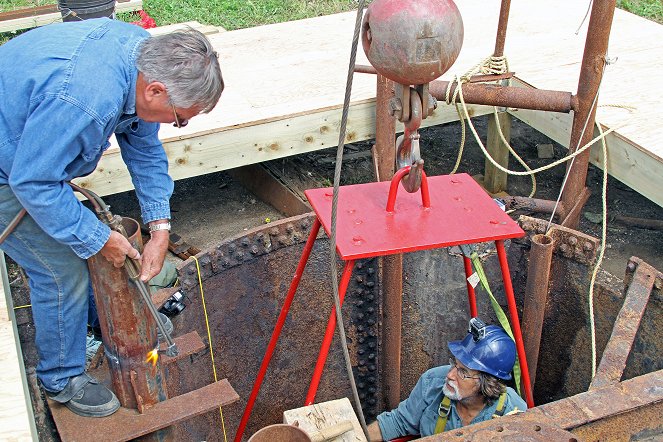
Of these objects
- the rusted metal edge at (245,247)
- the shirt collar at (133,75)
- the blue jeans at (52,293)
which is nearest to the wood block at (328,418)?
the blue jeans at (52,293)

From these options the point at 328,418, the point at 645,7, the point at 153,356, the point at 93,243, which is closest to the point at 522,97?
the point at 328,418

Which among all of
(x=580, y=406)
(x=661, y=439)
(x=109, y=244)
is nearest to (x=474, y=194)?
(x=580, y=406)

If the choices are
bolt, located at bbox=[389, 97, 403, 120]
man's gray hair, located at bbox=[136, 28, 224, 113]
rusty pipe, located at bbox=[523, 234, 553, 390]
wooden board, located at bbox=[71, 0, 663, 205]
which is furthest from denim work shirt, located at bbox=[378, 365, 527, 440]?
man's gray hair, located at bbox=[136, 28, 224, 113]

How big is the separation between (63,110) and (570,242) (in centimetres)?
286

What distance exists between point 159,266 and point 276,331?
1072mm

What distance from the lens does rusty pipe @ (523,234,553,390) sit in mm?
4090

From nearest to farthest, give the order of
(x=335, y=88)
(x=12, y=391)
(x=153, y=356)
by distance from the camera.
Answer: (x=12, y=391) < (x=153, y=356) < (x=335, y=88)

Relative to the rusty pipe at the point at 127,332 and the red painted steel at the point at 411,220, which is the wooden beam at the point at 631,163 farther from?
the rusty pipe at the point at 127,332

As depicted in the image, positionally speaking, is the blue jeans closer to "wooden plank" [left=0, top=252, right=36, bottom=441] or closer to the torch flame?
"wooden plank" [left=0, top=252, right=36, bottom=441]

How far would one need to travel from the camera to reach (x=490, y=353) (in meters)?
3.95

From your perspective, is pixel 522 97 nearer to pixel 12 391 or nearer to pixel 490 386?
pixel 490 386

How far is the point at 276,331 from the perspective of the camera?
12.9 ft

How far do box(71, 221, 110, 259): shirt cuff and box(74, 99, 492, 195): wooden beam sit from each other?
1.88m

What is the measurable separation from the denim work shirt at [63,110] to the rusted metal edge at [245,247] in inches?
56.7
